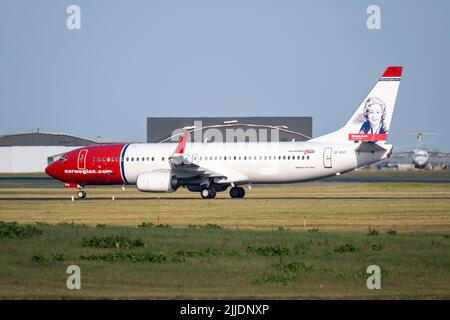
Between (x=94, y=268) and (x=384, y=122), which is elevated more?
(x=384, y=122)

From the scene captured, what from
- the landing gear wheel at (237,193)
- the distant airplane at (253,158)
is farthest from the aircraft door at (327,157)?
the landing gear wheel at (237,193)

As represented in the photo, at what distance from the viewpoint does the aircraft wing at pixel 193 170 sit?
57812 mm

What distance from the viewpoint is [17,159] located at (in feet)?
436

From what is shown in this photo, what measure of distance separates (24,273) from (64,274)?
1115 millimetres

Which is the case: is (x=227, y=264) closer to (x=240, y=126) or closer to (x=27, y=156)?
(x=240, y=126)

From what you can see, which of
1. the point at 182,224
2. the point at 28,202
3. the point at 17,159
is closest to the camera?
the point at 182,224

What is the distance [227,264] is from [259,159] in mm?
33474

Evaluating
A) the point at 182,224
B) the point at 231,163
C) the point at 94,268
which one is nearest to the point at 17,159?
the point at 231,163

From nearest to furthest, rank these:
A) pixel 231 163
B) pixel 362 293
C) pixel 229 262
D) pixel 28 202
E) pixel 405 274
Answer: pixel 362 293 < pixel 405 274 < pixel 229 262 < pixel 28 202 < pixel 231 163

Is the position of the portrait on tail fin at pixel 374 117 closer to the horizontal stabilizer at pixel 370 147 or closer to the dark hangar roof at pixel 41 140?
the horizontal stabilizer at pixel 370 147

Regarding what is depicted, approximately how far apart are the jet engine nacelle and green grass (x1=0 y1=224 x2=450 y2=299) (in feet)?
79.0

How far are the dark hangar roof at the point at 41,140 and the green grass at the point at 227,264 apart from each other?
4274 inches

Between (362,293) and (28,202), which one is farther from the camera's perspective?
(28,202)
